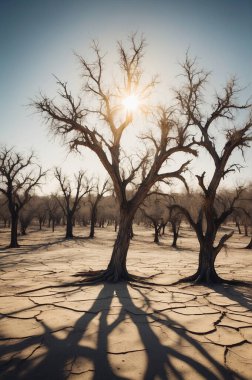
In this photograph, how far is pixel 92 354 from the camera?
12.9 feet

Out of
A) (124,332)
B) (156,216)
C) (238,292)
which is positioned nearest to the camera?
(124,332)

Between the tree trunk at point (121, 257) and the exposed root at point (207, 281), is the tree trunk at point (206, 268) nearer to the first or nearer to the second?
the exposed root at point (207, 281)

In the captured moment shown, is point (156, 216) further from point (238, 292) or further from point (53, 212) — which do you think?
point (238, 292)

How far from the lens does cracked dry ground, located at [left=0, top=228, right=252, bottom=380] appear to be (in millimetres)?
3576

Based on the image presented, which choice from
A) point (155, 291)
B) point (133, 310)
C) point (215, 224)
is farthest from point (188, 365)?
point (215, 224)

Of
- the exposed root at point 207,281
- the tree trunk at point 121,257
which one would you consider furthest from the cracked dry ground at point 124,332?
the tree trunk at point 121,257

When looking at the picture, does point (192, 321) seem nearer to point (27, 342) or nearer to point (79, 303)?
point (79, 303)

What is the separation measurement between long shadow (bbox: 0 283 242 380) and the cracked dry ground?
0.04ft

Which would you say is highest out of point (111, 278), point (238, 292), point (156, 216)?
point (156, 216)

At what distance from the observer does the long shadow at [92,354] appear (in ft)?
11.3

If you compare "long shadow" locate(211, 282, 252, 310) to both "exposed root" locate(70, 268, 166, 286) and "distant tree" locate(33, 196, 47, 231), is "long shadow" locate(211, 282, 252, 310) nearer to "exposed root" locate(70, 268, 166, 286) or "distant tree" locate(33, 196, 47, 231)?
"exposed root" locate(70, 268, 166, 286)

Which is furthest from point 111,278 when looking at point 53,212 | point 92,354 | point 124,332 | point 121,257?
point 53,212

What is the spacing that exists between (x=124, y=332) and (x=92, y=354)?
95 centimetres

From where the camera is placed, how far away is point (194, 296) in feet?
23.6
